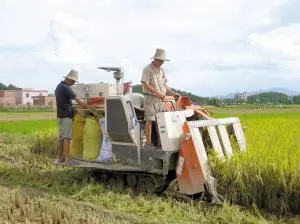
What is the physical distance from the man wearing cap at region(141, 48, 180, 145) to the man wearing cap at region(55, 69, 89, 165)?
1.37 meters

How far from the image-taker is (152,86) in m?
7.35

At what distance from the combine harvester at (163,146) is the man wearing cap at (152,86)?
19 cm

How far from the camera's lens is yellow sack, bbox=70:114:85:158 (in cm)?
822

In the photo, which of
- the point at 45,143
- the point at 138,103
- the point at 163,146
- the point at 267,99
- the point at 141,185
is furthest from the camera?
the point at 267,99

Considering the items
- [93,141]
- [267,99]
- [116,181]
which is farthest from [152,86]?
[267,99]

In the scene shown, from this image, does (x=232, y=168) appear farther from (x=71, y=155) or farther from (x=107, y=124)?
(x=71, y=155)

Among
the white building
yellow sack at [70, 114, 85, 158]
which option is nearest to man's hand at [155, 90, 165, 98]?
yellow sack at [70, 114, 85, 158]

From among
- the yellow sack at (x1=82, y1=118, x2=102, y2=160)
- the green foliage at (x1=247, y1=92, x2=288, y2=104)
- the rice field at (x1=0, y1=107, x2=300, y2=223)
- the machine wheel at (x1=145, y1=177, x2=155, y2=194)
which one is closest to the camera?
the rice field at (x1=0, y1=107, x2=300, y2=223)

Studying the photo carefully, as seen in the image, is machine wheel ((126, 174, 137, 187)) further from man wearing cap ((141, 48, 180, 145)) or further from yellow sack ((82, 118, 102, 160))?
yellow sack ((82, 118, 102, 160))

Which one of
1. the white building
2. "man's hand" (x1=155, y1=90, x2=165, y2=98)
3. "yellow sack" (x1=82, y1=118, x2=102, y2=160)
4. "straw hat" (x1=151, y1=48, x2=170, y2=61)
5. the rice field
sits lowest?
the rice field

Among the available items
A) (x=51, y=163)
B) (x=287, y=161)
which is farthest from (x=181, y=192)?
(x=51, y=163)

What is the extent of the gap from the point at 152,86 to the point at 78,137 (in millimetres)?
1805

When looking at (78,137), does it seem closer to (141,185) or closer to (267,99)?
(141,185)

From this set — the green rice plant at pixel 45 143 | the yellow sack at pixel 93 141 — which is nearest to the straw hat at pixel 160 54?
the yellow sack at pixel 93 141
